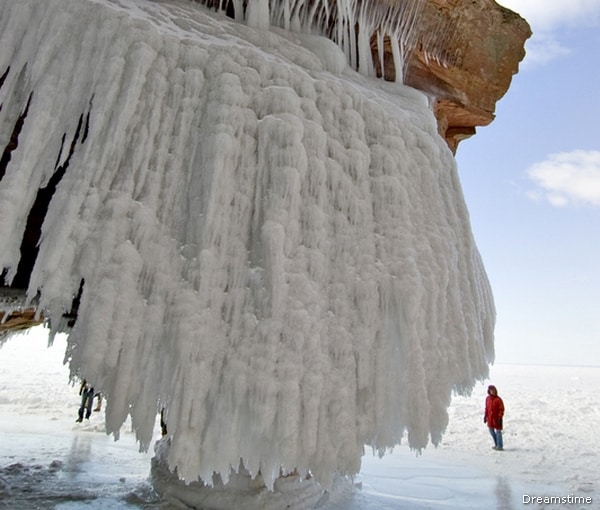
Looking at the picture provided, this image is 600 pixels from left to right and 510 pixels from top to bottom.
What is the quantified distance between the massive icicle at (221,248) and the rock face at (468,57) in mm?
2727

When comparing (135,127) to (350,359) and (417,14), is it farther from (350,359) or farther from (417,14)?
(417,14)

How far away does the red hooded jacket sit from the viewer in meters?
8.29

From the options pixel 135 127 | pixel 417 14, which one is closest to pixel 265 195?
pixel 135 127

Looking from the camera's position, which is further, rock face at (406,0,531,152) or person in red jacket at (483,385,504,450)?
person in red jacket at (483,385,504,450)

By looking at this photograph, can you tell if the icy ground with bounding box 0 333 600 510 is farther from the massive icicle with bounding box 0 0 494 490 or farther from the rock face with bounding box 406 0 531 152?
the rock face with bounding box 406 0 531 152

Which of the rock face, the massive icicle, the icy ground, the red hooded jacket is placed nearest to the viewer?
the massive icicle

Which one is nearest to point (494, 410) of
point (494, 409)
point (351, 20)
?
point (494, 409)

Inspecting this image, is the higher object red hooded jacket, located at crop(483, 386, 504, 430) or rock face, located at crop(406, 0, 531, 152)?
rock face, located at crop(406, 0, 531, 152)

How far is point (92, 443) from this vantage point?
279 inches

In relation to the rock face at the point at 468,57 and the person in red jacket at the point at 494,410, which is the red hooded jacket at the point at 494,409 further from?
the rock face at the point at 468,57

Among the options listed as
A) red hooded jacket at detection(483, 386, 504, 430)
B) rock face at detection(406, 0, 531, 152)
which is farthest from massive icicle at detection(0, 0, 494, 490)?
red hooded jacket at detection(483, 386, 504, 430)

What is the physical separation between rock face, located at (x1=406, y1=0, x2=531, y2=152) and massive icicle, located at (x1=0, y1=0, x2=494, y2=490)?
8.95 feet

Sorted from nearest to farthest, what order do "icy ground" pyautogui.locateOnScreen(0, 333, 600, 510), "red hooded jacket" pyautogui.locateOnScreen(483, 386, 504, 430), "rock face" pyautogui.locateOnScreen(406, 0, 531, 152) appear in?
"icy ground" pyautogui.locateOnScreen(0, 333, 600, 510), "rock face" pyautogui.locateOnScreen(406, 0, 531, 152), "red hooded jacket" pyautogui.locateOnScreen(483, 386, 504, 430)

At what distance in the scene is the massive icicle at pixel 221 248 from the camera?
2.30 metres
